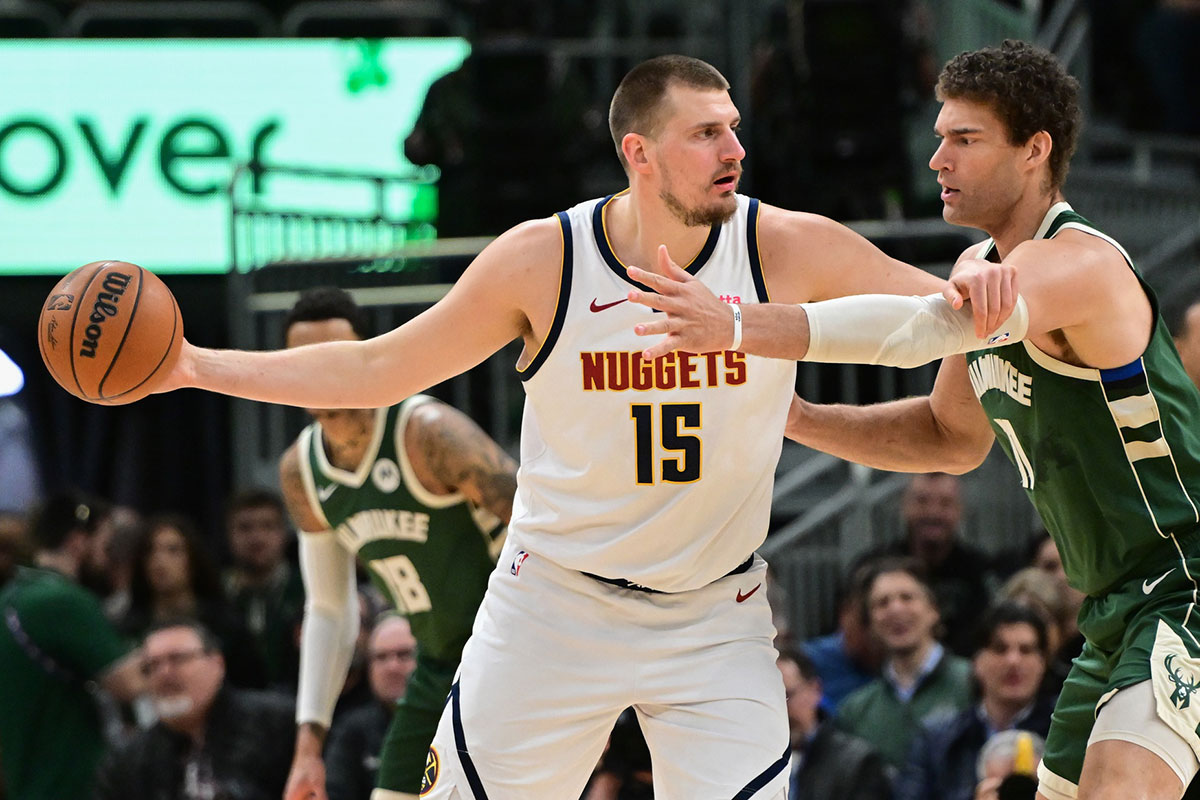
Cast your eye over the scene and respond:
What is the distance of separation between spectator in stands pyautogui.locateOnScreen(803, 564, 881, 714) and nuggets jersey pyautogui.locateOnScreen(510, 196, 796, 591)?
11.6 feet

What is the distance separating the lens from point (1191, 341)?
207 inches

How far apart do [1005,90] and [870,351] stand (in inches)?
30.7

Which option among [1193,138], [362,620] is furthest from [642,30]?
[362,620]

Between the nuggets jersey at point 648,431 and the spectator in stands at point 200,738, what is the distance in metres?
3.57

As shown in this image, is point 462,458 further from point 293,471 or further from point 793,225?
point 793,225

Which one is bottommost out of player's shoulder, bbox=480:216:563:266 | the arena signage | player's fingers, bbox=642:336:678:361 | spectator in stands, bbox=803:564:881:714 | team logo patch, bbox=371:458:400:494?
spectator in stands, bbox=803:564:881:714

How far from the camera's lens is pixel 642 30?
468 inches

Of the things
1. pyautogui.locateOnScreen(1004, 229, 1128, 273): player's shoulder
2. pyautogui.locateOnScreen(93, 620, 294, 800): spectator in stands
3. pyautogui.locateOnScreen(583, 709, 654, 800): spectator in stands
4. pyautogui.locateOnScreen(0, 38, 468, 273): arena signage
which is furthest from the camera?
pyautogui.locateOnScreen(0, 38, 468, 273): arena signage

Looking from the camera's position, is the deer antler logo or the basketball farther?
the basketball

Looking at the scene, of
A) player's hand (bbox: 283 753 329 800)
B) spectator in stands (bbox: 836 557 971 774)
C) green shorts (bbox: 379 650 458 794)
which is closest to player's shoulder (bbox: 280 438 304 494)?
green shorts (bbox: 379 650 458 794)

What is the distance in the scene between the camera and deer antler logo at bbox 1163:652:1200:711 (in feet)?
12.6

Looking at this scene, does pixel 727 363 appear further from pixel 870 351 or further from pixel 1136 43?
pixel 1136 43

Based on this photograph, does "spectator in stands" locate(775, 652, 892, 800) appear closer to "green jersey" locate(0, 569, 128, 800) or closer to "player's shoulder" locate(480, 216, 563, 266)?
"player's shoulder" locate(480, 216, 563, 266)

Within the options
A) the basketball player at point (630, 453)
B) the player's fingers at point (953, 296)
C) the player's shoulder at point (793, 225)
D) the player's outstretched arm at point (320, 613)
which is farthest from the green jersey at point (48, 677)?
the player's fingers at point (953, 296)
